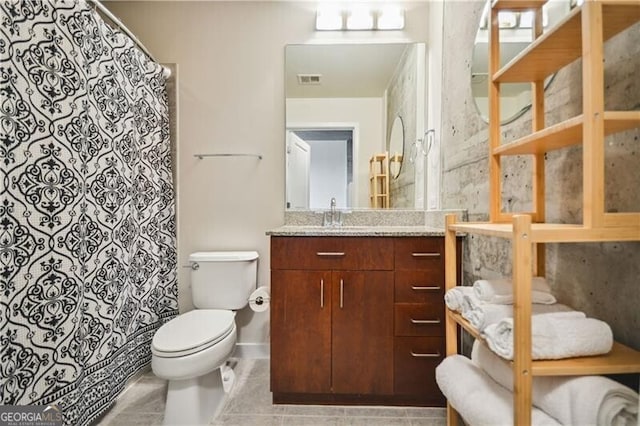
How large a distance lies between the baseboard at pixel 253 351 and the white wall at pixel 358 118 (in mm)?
1204

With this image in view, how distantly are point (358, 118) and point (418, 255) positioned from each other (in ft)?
3.43

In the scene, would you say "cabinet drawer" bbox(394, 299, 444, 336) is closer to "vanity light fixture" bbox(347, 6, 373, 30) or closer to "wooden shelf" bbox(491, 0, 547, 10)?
"wooden shelf" bbox(491, 0, 547, 10)

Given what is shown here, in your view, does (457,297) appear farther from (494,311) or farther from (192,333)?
(192,333)

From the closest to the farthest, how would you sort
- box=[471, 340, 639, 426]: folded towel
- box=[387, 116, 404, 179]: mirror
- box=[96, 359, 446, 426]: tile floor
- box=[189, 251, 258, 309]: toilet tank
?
box=[471, 340, 639, 426]: folded towel → box=[96, 359, 446, 426]: tile floor → box=[189, 251, 258, 309]: toilet tank → box=[387, 116, 404, 179]: mirror

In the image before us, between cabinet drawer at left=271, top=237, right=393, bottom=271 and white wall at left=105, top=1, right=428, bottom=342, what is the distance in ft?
2.05

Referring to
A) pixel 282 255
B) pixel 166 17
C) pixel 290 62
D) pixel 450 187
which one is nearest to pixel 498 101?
pixel 450 187

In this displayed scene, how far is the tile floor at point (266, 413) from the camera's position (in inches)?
58.5

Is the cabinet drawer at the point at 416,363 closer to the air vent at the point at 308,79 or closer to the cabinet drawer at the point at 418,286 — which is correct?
the cabinet drawer at the point at 418,286

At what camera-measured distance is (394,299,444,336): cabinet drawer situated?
153cm

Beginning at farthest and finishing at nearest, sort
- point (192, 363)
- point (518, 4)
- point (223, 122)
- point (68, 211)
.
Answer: point (223, 122) < point (192, 363) < point (68, 211) < point (518, 4)

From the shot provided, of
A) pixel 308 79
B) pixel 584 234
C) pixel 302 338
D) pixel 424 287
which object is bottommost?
pixel 302 338

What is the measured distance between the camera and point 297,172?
84.4 inches

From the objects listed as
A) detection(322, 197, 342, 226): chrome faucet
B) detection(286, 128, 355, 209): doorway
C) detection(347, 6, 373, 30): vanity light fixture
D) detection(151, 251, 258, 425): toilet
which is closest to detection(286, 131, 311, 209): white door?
detection(286, 128, 355, 209): doorway

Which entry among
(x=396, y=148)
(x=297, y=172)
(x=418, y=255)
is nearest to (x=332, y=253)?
(x=418, y=255)
